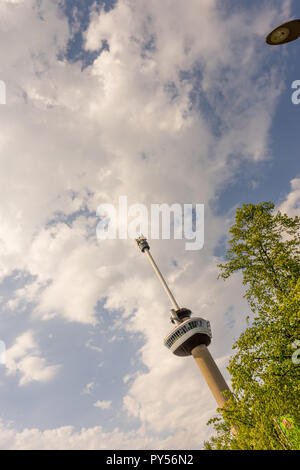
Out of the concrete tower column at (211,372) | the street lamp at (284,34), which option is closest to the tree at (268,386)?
the street lamp at (284,34)

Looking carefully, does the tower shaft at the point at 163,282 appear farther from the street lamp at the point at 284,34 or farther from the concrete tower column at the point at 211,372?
the street lamp at the point at 284,34

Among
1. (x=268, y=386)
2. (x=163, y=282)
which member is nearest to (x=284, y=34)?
(x=268, y=386)

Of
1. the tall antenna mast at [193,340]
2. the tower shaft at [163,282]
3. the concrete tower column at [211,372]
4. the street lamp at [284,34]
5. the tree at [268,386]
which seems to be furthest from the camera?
the tower shaft at [163,282]

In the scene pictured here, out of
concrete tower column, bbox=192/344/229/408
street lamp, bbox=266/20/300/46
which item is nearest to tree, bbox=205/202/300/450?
street lamp, bbox=266/20/300/46

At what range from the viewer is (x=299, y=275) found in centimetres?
1659

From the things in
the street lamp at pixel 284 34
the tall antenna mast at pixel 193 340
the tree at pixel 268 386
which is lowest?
the tree at pixel 268 386

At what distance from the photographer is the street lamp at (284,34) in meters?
6.57

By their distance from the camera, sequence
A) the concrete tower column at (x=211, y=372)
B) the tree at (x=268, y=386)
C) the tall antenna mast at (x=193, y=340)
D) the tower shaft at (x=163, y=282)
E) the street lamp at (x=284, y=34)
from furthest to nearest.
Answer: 1. the tower shaft at (x=163, y=282)
2. the tall antenna mast at (x=193, y=340)
3. the concrete tower column at (x=211, y=372)
4. the tree at (x=268, y=386)
5. the street lamp at (x=284, y=34)

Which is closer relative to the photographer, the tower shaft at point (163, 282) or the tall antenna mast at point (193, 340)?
the tall antenna mast at point (193, 340)

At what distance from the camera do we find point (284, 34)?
22.5ft

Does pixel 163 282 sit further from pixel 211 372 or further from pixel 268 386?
pixel 268 386

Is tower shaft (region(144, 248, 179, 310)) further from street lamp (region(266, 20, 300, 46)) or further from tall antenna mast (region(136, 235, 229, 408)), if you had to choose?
street lamp (region(266, 20, 300, 46))
